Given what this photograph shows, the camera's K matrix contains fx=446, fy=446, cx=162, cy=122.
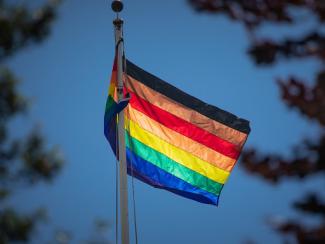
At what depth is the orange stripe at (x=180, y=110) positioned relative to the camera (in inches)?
346

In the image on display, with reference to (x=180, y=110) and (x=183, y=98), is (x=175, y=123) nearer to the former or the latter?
(x=180, y=110)

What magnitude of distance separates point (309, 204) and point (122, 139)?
580cm

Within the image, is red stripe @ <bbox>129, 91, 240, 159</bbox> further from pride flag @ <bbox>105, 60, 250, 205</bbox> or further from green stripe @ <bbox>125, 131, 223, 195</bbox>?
green stripe @ <bbox>125, 131, 223, 195</bbox>

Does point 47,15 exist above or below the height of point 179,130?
above

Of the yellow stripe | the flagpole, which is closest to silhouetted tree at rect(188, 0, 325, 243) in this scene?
the flagpole

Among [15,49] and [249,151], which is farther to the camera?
[15,49]

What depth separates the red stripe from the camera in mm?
8758

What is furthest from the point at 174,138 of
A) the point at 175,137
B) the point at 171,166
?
the point at 171,166

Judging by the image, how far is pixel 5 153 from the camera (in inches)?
172

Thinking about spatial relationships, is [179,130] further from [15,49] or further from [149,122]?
[15,49]

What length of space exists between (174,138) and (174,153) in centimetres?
31

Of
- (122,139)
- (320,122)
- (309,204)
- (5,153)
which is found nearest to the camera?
(309,204)

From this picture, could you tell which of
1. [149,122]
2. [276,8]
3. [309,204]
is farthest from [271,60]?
[149,122]

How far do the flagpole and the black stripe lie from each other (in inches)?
17.4
